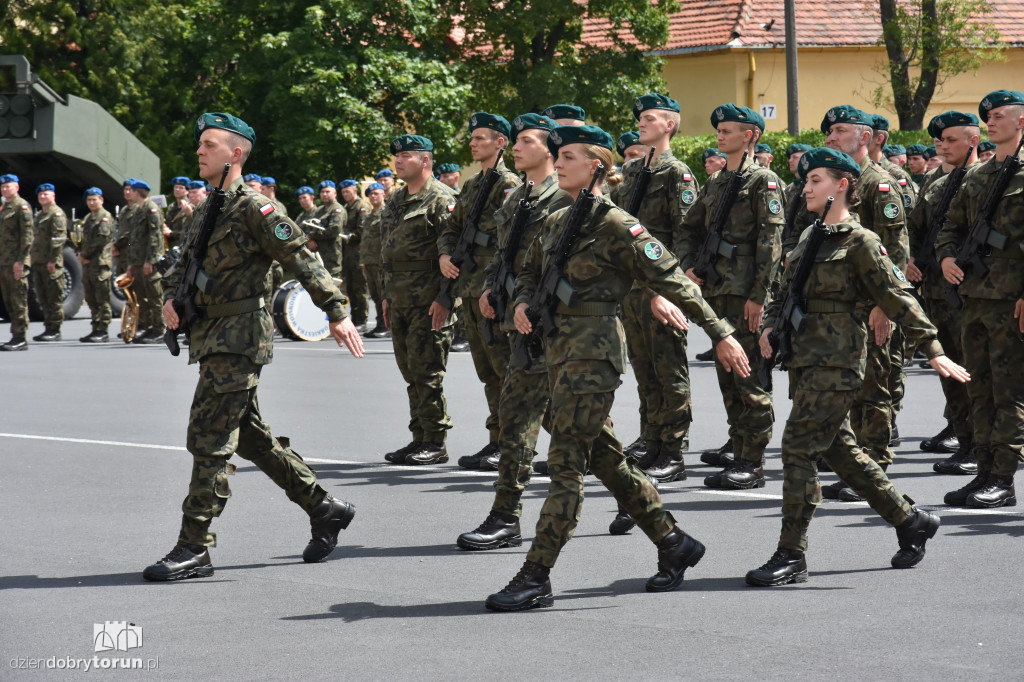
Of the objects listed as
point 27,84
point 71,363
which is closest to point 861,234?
point 71,363

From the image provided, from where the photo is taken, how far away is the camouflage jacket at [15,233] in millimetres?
18484

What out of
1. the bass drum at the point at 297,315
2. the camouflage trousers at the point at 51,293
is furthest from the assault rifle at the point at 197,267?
the camouflage trousers at the point at 51,293

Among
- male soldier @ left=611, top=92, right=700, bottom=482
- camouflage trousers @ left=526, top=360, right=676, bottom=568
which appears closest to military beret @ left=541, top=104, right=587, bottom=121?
male soldier @ left=611, top=92, right=700, bottom=482

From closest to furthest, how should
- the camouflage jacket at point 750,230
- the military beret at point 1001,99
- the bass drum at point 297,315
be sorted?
the military beret at point 1001,99
the camouflage jacket at point 750,230
the bass drum at point 297,315

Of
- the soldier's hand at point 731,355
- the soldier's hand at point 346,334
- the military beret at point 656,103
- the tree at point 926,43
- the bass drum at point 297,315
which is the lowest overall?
the bass drum at point 297,315

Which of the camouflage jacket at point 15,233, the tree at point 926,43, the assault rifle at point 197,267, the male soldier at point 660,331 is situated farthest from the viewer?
the tree at point 926,43

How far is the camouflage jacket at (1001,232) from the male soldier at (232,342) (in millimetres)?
3667

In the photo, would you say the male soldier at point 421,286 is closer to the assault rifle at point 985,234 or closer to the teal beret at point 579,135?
the assault rifle at point 985,234

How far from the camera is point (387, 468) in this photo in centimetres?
926

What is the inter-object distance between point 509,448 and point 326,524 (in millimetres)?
1013

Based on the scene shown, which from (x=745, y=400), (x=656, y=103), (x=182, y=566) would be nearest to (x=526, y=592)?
(x=182, y=566)

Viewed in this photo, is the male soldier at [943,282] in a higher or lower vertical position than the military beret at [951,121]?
lower

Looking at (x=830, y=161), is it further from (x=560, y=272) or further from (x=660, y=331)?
(x=660, y=331)

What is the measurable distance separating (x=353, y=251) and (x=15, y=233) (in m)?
5.43
